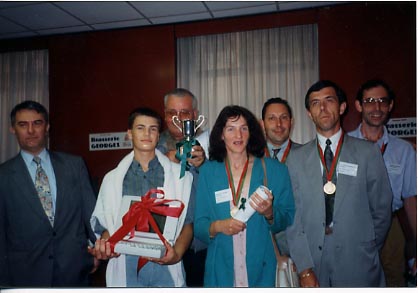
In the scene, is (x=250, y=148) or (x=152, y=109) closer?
(x=250, y=148)

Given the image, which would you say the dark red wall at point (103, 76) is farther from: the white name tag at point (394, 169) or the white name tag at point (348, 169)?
the white name tag at point (394, 169)

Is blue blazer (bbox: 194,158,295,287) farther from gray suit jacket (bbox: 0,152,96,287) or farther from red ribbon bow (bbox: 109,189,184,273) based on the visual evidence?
gray suit jacket (bbox: 0,152,96,287)

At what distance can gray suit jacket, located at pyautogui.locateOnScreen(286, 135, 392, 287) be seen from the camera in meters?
2.05

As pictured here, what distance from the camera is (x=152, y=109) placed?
238 cm

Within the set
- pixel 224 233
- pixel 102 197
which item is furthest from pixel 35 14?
pixel 224 233

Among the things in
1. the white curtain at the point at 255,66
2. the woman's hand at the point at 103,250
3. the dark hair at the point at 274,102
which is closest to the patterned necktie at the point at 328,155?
the dark hair at the point at 274,102

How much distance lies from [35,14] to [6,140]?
984 millimetres

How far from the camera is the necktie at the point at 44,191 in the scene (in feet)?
7.68

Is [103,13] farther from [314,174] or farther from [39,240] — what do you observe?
[314,174]

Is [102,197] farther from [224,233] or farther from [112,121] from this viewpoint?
[224,233]

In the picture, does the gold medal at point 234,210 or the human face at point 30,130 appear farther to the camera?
the human face at point 30,130

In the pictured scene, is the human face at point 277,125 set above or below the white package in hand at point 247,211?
above

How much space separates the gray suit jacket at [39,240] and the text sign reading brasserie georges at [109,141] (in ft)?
1.20

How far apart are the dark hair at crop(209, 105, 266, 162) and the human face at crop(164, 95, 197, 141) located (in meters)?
0.26
